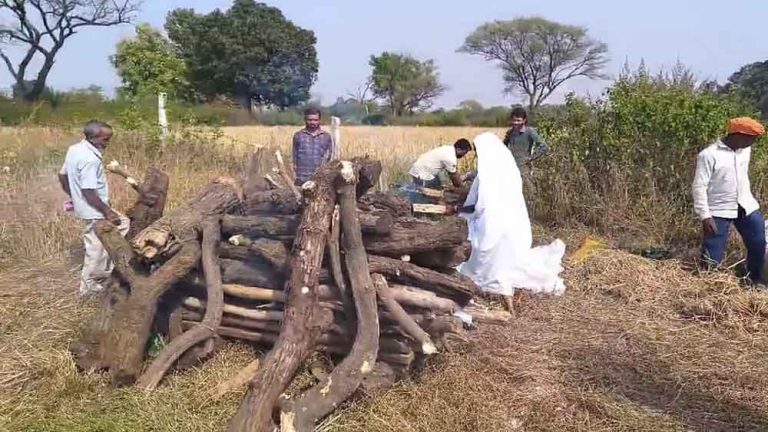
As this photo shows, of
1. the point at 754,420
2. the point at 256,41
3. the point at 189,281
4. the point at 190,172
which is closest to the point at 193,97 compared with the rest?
the point at 256,41

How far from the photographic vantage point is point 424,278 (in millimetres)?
4418

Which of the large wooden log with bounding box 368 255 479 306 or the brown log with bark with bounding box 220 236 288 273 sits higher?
the brown log with bark with bounding box 220 236 288 273

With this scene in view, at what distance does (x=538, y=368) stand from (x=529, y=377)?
0.16 metres

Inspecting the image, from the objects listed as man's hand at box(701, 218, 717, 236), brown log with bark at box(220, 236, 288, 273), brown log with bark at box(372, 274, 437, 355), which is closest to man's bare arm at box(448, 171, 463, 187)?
man's hand at box(701, 218, 717, 236)

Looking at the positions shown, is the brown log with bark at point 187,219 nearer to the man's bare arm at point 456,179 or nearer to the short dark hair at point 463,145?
the man's bare arm at point 456,179

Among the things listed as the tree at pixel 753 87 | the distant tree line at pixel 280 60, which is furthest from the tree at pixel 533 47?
the tree at pixel 753 87

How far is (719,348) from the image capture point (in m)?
4.80

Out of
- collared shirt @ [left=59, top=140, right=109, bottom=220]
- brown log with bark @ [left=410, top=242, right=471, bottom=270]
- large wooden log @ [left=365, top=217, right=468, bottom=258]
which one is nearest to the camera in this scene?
large wooden log @ [left=365, top=217, right=468, bottom=258]

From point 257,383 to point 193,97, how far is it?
87.3 feet

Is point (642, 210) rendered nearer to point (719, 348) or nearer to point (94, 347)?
point (719, 348)

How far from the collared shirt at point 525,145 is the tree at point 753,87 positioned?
8.91 feet

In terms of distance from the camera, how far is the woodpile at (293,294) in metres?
3.87

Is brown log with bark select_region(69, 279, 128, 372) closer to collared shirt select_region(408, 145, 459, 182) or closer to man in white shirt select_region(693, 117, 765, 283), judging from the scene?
collared shirt select_region(408, 145, 459, 182)

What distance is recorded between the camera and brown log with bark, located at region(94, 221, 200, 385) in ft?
13.5
